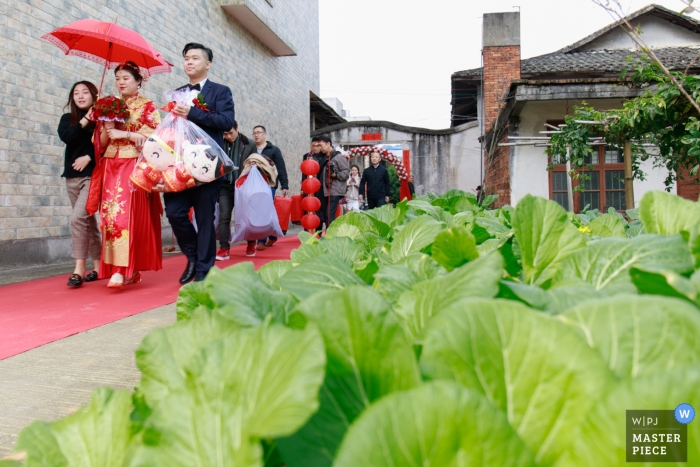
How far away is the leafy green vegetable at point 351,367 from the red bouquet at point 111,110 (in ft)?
13.9

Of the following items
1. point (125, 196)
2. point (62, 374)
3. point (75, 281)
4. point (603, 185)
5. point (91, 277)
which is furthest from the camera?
point (603, 185)

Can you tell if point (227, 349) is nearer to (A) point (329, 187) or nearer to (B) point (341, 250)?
(B) point (341, 250)

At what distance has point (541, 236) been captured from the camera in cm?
70

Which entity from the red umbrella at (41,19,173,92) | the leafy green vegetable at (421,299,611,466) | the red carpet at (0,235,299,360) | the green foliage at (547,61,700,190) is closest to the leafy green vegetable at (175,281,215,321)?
the leafy green vegetable at (421,299,611,466)

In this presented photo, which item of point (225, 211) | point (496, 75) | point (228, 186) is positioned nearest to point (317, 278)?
point (225, 211)

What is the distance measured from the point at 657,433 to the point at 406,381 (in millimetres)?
139

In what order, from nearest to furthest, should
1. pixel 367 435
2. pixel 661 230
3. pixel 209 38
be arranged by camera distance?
pixel 367 435
pixel 661 230
pixel 209 38

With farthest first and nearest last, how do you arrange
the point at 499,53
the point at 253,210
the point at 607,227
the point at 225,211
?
the point at 499,53 → the point at 225,211 → the point at 253,210 → the point at 607,227

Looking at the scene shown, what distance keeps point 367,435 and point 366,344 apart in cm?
10

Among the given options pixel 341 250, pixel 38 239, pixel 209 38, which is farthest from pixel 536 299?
pixel 209 38

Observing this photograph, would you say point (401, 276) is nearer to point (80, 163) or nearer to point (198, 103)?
point (198, 103)

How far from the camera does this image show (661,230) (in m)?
0.74

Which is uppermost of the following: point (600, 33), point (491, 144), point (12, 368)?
point (600, 33)

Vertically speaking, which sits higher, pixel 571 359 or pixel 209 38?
pixel 209 38
